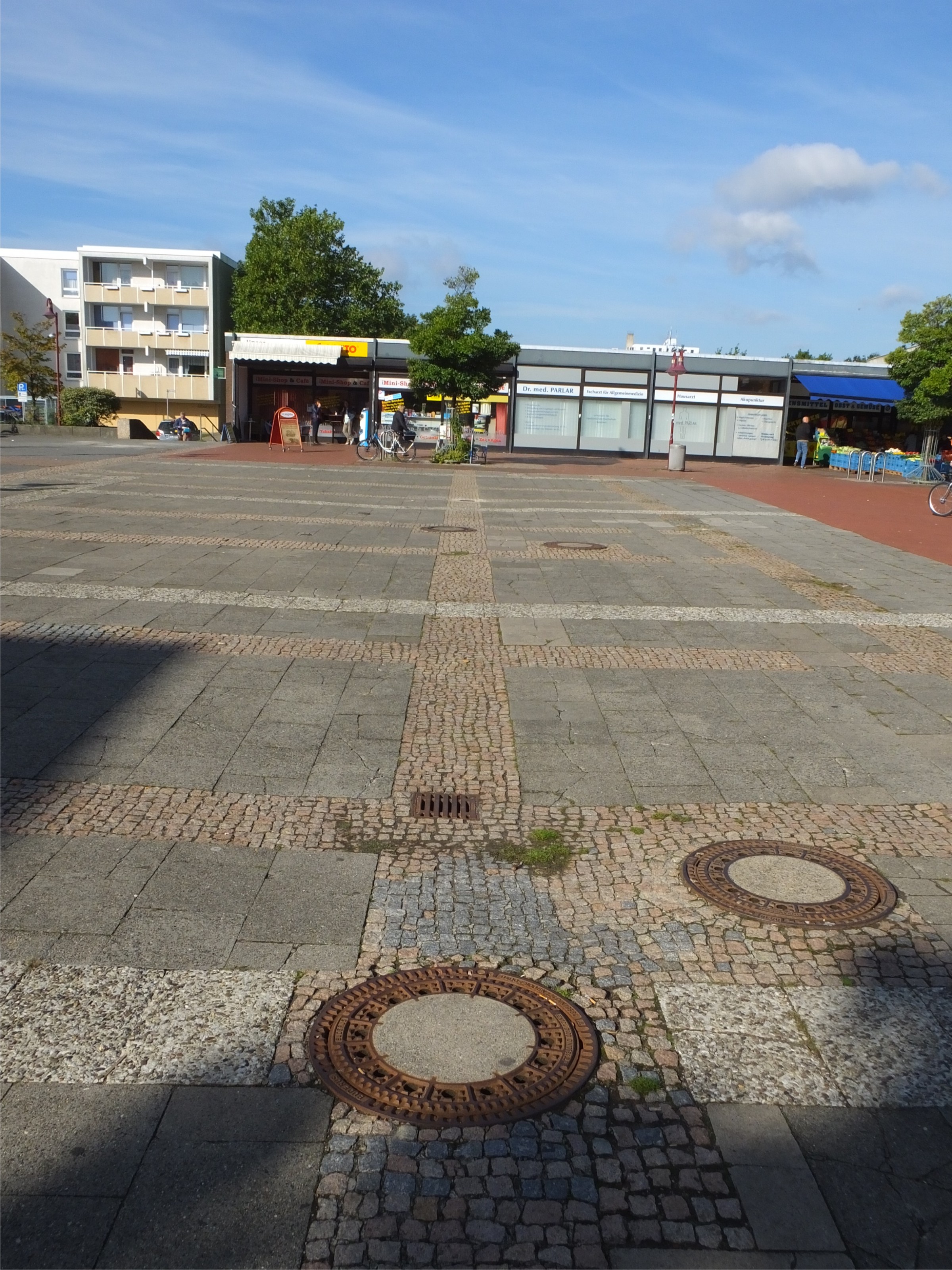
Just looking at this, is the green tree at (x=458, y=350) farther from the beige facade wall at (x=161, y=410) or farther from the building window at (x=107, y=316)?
the building window at (x=107, y=316)

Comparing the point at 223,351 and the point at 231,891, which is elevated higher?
the point at 223,351

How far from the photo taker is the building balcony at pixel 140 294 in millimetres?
57844

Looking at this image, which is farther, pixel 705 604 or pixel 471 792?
pixel 705 604

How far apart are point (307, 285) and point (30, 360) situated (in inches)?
629

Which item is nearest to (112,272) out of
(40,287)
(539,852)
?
(40,287)

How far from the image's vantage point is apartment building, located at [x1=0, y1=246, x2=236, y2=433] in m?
56.8

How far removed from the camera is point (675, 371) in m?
35.7

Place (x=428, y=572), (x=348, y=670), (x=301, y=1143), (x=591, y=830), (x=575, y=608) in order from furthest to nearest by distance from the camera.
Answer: (x=428, y=572), (x=575, y=608), (x=348, y=670), (x=591, y=830), (x=301, y=1143)

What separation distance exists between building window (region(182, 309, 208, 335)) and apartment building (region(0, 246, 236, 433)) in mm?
43

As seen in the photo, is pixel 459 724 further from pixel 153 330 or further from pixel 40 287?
pixel 40 287

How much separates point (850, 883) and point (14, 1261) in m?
3.39

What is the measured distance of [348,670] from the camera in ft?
25.5

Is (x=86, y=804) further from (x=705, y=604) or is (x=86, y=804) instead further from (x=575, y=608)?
(x=705, y=604)

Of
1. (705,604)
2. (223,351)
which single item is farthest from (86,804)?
(223,351)
